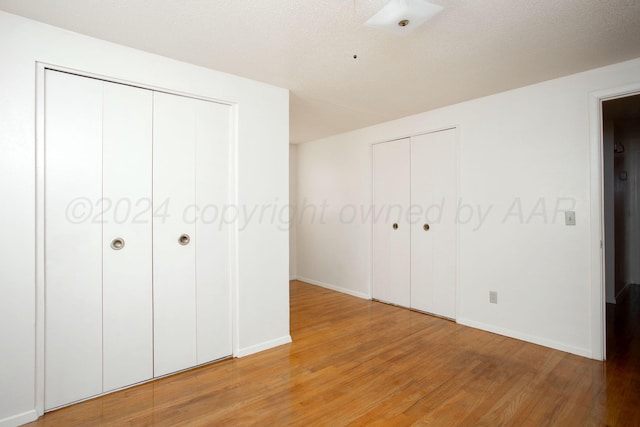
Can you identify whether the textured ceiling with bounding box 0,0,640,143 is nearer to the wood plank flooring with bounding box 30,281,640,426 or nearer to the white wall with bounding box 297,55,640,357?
the white wall with bounding box 297,55,640,357

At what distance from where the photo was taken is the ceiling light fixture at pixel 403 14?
5.33ft

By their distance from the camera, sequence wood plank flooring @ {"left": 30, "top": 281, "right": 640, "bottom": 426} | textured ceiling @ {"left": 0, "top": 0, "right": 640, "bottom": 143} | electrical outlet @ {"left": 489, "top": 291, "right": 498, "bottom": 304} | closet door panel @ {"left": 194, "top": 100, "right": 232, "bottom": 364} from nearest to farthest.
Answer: textured ceiling @ {"left": 0, "top": 0, "right": 640, "bottom": 143} < wood plank flooring @ {"left": 30, "top": 281, "right": 640, "bottom": 426} < closet door panel @ {"left": 194, "top": 100, "right": 232, "bottom": 364} < electrical outlet @ {"left": 489, "top": 291, "right": 498, "bottom": 304}

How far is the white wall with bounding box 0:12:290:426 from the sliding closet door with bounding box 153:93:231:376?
144 millimetres

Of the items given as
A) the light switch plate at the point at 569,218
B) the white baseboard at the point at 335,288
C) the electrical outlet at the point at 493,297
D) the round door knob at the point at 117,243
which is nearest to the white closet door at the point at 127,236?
the round door knob at the point at 117,243

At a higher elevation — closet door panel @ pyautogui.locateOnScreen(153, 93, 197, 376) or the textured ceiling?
the textured ceiling

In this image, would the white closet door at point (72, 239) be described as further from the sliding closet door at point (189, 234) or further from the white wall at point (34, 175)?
the sliding closet door at point (189, 234)

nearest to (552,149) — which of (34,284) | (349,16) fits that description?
(349,16)

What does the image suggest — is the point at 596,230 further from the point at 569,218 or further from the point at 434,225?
the point at 434,225

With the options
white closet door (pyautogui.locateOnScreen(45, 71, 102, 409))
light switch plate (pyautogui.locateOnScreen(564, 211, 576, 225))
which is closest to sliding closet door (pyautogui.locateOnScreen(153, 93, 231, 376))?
white closet door (pyautogui.locateOnScreen(45, 71, 102, 409))

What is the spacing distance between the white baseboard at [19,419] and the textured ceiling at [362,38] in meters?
2.41

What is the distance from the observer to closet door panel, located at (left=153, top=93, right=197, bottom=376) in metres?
2.43

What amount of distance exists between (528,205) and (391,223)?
164 cm

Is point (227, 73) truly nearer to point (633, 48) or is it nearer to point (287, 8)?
point (287, 8)

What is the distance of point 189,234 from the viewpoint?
2580mm
